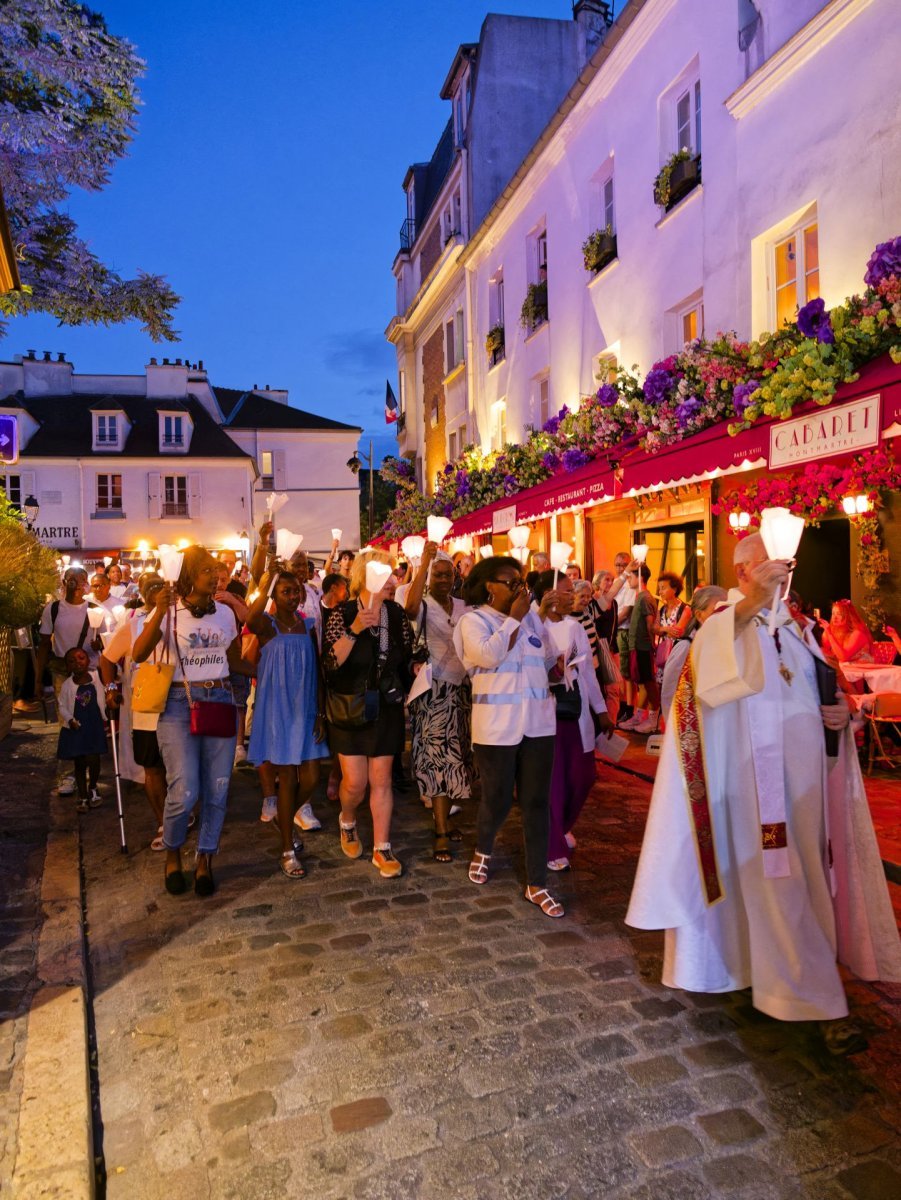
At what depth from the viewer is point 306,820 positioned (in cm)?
623

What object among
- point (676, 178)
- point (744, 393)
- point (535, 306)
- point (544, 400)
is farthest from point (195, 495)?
point (744, 393)

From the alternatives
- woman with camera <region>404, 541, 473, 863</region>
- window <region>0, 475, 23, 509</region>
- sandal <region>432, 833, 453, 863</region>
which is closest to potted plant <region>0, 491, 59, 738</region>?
woman with camera <region>404, 541, 473, 863</region>

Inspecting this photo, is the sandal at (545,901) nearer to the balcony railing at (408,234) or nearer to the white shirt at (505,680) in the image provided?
the white shirt at (505,680)

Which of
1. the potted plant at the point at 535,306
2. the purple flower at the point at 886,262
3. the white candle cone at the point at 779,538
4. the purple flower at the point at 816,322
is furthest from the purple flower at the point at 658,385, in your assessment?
the white candle cone at the point at 779,538

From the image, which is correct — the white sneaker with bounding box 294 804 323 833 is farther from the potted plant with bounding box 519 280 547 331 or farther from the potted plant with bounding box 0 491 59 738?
the potted plant with bounding box 519 280 547 331

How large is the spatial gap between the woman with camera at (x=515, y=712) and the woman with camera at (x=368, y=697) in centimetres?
66

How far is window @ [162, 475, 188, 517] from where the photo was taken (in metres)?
35.4

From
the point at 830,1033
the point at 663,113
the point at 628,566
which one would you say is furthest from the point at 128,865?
the point at 663,113

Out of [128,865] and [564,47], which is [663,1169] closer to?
[128,865]

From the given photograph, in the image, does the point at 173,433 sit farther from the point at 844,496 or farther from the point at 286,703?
the point at 286,703

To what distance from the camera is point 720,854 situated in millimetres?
3383

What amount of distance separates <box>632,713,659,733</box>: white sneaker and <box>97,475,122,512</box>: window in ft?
98.4

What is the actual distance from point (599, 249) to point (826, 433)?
799 centimetres

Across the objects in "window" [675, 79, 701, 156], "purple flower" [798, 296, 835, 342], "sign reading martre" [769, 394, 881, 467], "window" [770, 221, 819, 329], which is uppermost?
"window" [675, 79, 701, 156]
